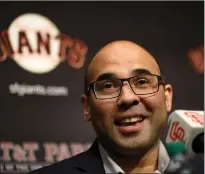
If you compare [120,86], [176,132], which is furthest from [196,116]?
[120,86]

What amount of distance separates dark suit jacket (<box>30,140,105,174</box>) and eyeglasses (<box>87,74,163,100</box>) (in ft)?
0.42

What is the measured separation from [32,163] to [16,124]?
155 mm

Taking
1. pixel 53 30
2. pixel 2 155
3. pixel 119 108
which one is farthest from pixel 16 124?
pixel 119 108

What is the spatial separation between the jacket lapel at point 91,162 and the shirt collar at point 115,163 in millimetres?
10

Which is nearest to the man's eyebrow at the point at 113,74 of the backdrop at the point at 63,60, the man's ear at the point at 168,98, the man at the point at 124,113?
the man at the point at 124,113

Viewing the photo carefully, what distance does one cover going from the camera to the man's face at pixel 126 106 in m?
0.69

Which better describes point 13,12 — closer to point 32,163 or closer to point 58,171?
point 32,163

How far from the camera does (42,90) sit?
1455 mm

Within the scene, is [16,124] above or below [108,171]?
below

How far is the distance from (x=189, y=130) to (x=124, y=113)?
6.5 inches

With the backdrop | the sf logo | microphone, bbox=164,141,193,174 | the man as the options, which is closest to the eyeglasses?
the man

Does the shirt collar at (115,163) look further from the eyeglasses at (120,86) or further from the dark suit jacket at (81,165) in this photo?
the eyeglasses at (120,86)

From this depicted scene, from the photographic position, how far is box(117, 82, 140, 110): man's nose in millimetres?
679

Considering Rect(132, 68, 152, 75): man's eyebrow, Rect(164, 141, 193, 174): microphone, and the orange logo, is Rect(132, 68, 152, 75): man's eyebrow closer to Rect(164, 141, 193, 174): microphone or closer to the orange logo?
the orange logo
